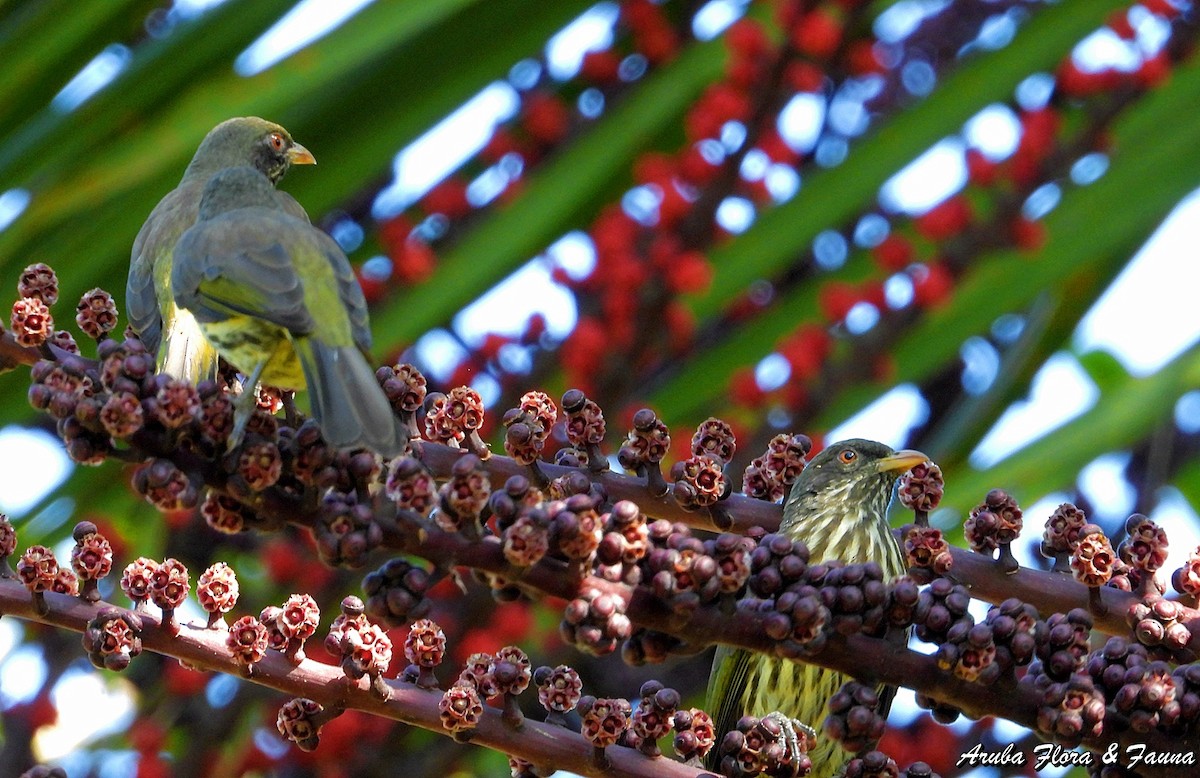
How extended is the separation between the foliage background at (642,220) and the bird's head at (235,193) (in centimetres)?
46

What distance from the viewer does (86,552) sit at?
2.16 meters

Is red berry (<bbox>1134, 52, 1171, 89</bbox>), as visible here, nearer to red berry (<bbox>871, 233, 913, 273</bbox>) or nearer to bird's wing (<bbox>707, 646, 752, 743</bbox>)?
red berry (<bbox>871, 233, 913, 273</bbox>)

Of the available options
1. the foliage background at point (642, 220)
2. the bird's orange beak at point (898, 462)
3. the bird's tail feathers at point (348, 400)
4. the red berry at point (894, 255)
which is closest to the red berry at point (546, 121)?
the foliage background at point (642, 220)

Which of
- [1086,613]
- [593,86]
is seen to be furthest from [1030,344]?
[1086,613]

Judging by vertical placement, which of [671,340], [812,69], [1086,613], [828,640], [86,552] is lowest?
[86,552]

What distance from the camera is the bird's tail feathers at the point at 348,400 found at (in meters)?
2.13

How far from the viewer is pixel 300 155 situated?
4.12 m

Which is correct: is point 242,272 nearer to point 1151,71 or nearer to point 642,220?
point 642,220

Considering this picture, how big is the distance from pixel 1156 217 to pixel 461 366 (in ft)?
6.60

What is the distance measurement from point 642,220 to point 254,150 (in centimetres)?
104

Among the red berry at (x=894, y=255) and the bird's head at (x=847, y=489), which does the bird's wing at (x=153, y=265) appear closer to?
the bird's head at (x=847, y=489)

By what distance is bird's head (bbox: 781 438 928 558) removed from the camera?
4.04 metres

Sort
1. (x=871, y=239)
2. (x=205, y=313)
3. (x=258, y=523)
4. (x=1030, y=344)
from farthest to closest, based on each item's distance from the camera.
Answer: (x=871, y=239)
(x=1030, y=344)
(x=205, y=313)
(x=258, y=523)

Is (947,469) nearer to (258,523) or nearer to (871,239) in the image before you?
(871,239)
